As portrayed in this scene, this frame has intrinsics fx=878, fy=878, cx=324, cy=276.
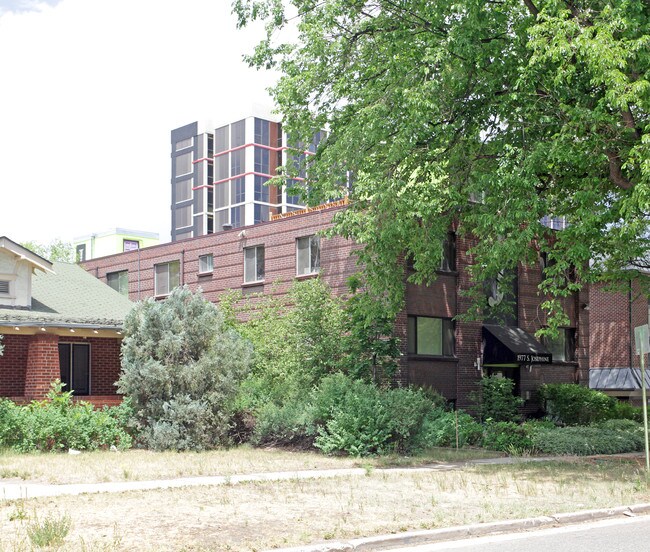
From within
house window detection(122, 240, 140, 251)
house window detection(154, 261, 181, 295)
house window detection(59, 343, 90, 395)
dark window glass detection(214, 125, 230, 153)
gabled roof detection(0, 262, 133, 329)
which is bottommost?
house window detection(59, 343, 90, 395)

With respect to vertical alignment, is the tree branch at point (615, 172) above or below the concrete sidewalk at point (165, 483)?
above

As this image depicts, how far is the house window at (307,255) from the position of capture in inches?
1251

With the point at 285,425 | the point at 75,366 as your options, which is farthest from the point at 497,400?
the point at 75,366

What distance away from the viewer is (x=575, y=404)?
105 ft

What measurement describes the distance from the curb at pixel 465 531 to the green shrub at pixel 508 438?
9340mm

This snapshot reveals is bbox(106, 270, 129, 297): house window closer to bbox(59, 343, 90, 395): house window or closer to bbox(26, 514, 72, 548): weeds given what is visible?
bbox(59, 343, 90, 395): house window

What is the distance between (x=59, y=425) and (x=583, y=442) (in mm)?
13276

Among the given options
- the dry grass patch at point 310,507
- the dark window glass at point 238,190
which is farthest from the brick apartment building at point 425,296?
the dark window glass at point 238,190

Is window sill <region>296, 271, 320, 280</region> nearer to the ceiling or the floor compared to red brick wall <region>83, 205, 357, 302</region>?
nearer to the floor

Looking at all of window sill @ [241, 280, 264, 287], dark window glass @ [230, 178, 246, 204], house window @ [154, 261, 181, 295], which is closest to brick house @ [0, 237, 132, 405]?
window sill @ [241, 280, 264, 287]

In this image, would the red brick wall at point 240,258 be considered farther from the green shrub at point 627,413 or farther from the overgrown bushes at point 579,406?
the green shrub at point 627,413

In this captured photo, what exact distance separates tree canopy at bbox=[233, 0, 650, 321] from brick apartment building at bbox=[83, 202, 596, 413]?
205 inches

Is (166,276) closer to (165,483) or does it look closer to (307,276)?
(307,276)

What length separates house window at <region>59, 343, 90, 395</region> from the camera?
2606 cm
